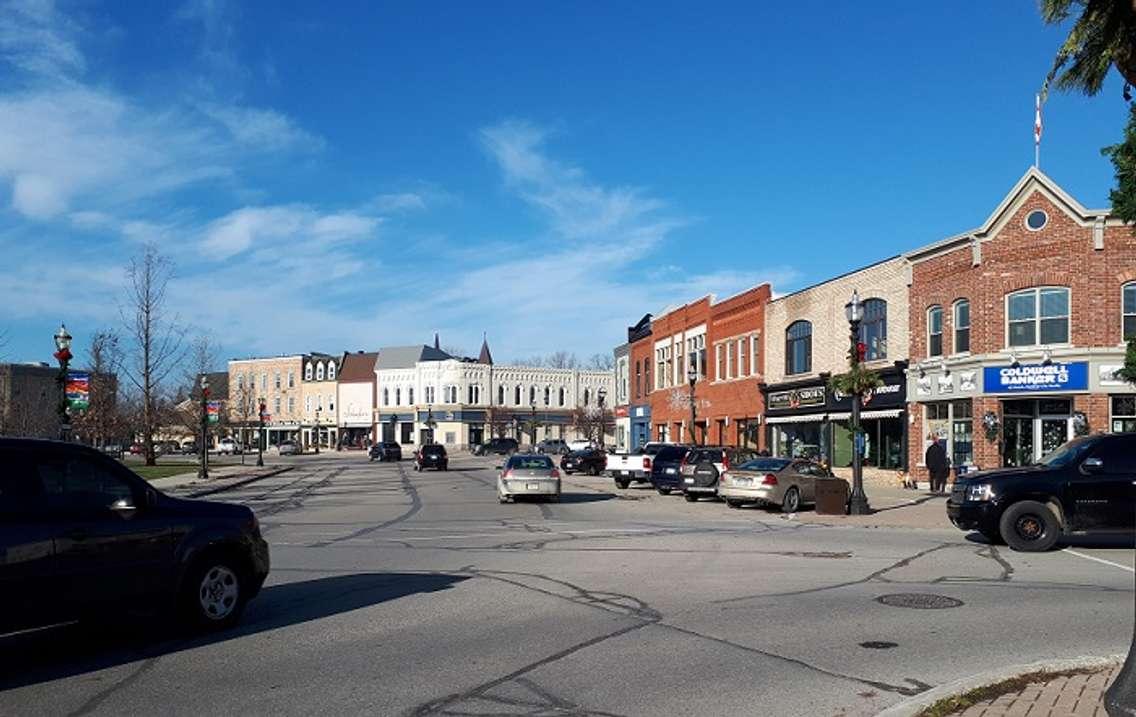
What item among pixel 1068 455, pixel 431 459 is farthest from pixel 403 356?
pixel 1068 455

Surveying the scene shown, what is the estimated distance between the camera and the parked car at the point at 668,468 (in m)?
32.2

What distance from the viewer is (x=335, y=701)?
712 centimetres

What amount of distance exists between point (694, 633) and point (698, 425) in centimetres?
4752

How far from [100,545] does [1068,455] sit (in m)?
14.4

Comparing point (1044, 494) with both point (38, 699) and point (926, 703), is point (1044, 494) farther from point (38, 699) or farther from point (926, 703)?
point (38, 699)

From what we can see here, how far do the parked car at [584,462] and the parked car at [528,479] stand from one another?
21541 mm

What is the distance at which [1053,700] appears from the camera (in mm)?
6715

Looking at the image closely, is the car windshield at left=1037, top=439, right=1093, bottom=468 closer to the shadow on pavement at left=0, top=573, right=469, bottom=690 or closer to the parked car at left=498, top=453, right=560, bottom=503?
the shadow on pavement at left=0, top=573, right=469, bottom=690

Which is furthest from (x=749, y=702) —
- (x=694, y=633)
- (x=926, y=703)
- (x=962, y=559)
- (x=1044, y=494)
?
(x=1044, y=494)

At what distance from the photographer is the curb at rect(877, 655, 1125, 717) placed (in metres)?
6.61

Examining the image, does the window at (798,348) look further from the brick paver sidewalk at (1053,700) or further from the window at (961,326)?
the brick paver sidewalk at (1053,700)

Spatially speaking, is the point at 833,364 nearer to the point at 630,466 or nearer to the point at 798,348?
the point at 798,348

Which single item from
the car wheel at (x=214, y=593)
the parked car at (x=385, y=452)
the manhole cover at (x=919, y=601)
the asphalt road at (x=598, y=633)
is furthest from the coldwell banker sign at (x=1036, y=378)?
the parked car at (x=385, y=452)

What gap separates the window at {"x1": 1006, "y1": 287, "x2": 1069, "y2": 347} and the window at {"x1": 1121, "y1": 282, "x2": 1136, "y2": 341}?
146 cm
